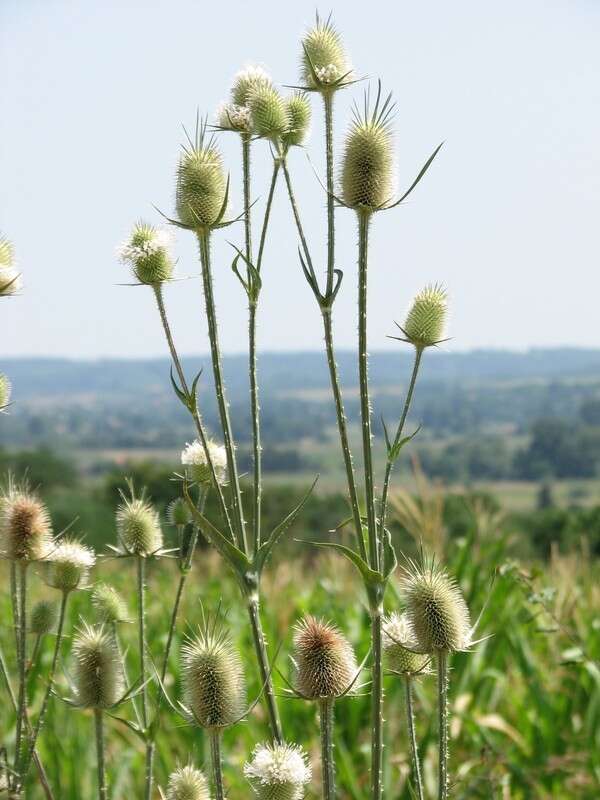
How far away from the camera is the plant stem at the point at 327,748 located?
6.71 feet

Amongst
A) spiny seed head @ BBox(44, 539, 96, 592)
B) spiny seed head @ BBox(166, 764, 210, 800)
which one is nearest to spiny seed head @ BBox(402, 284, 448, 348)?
spiny seed head @ BBox(44, 539, 96, 592)

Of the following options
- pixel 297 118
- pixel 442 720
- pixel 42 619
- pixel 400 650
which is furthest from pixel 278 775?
pixel 297 118

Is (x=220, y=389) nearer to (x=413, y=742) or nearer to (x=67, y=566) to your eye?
(x=67, y=566)

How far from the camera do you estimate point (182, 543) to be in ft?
8.30

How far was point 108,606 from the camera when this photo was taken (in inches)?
98.1

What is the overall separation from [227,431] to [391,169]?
73 centimetres

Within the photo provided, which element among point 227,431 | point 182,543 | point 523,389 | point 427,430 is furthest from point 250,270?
point 523,389

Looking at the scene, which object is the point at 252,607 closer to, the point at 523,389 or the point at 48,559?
the point at 48,559

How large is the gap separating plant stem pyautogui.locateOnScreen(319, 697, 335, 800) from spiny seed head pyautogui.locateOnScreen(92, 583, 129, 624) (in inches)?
25.6

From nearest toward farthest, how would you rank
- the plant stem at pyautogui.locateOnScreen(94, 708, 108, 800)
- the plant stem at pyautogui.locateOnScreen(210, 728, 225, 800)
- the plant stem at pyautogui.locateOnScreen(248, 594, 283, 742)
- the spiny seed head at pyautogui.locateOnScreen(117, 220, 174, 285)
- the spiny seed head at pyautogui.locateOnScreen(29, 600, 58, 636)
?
the plant stem at pyautogui.locateOnScreen(210, 728, 225, 800), the plant stem at pyautogui.locateOnScreen(248, 594, 283, 742), the plant stem at pyautogui.locateOnScreen(94, 708, 108, 800), the spiny seed head at pyautogui.locateOnScreen(117, 220, 174, 285), the spiny seed head at pyautogui.locateOnScreen(29, 600, 58, 636)

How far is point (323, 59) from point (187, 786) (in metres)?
1.78

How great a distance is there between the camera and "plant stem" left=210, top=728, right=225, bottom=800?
2.07 meters

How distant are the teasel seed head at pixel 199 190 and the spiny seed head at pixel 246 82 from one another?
0.18m

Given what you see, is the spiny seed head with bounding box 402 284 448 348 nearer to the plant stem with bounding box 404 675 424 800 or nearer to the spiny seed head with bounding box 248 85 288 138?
the spiny seed head with bounding box 248 85 288 138
